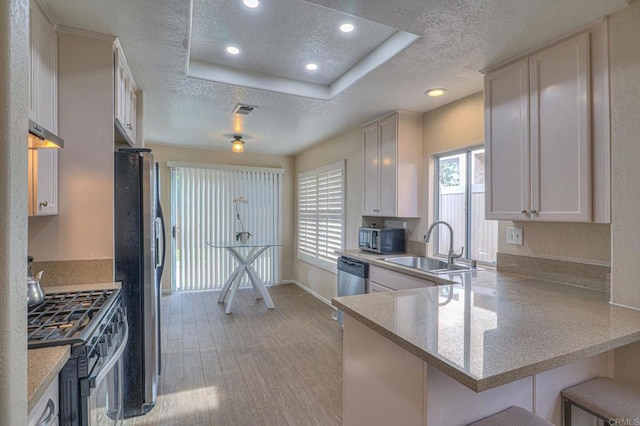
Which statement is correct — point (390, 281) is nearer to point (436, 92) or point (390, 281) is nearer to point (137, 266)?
point (436, 92)

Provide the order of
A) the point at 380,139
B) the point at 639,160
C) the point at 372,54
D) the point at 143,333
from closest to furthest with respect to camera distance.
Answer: the point at 639,160 → the point at 143,333 → the point at 372,54 → the point at 380,139

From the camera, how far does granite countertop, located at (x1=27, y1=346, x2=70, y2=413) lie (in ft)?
2.94

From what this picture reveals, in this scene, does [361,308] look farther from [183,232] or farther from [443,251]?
[183,232]

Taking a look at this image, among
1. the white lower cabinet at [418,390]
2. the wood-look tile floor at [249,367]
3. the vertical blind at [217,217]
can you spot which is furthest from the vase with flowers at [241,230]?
the white lower cabinet at [418,390]

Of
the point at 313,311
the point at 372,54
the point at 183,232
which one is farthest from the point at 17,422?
the point at 183,232

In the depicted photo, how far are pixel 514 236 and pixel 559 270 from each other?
371 millimetres

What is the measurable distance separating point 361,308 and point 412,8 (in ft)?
4.81

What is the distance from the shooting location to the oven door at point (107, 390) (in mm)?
1248

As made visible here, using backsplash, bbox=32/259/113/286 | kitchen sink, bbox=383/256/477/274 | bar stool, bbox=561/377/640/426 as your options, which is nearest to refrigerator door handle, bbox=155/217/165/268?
backsplash, bbox=32/259/113/286

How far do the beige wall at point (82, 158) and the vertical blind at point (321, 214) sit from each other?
9.53 ft

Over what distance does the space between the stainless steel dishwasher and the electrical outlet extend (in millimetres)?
1251

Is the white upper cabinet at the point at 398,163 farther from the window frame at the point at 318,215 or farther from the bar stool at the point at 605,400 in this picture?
the bar stool at the point at 605,400

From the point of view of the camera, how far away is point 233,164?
5656mm

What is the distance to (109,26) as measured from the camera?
1792 millimetres
